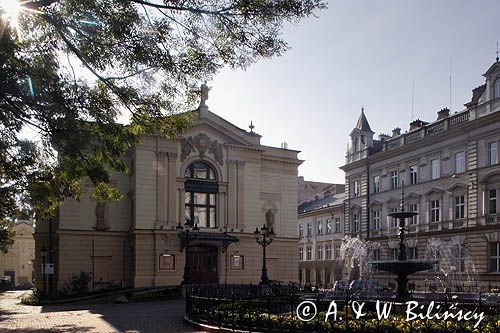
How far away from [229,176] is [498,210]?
19.4 metres

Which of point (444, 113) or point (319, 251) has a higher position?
point (444, 113)

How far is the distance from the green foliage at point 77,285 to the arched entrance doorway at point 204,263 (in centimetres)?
756

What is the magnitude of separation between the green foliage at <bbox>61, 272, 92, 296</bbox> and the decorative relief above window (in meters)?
11.0

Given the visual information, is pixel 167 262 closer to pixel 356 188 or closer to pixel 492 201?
pixel 492 201

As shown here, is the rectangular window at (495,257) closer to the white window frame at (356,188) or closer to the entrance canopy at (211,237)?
the entrance canopy at (211,237)

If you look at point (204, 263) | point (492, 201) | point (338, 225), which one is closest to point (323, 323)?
point (204, 263)

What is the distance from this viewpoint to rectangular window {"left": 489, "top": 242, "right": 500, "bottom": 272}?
1613 inches

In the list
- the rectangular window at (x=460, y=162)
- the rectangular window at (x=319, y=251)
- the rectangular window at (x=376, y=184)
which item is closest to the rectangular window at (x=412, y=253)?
the rectangular window at (x=376, y=184)

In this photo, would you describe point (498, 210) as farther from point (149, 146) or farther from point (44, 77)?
point (44, 77)

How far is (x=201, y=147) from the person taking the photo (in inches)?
1778

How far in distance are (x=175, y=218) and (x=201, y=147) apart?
225 inches

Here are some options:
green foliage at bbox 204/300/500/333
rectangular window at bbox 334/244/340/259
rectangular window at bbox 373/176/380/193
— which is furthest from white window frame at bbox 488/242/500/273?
green foliage at bbox 204/300/500/333

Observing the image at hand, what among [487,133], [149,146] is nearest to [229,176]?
[149,146]

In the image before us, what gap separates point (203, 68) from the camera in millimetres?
14664
